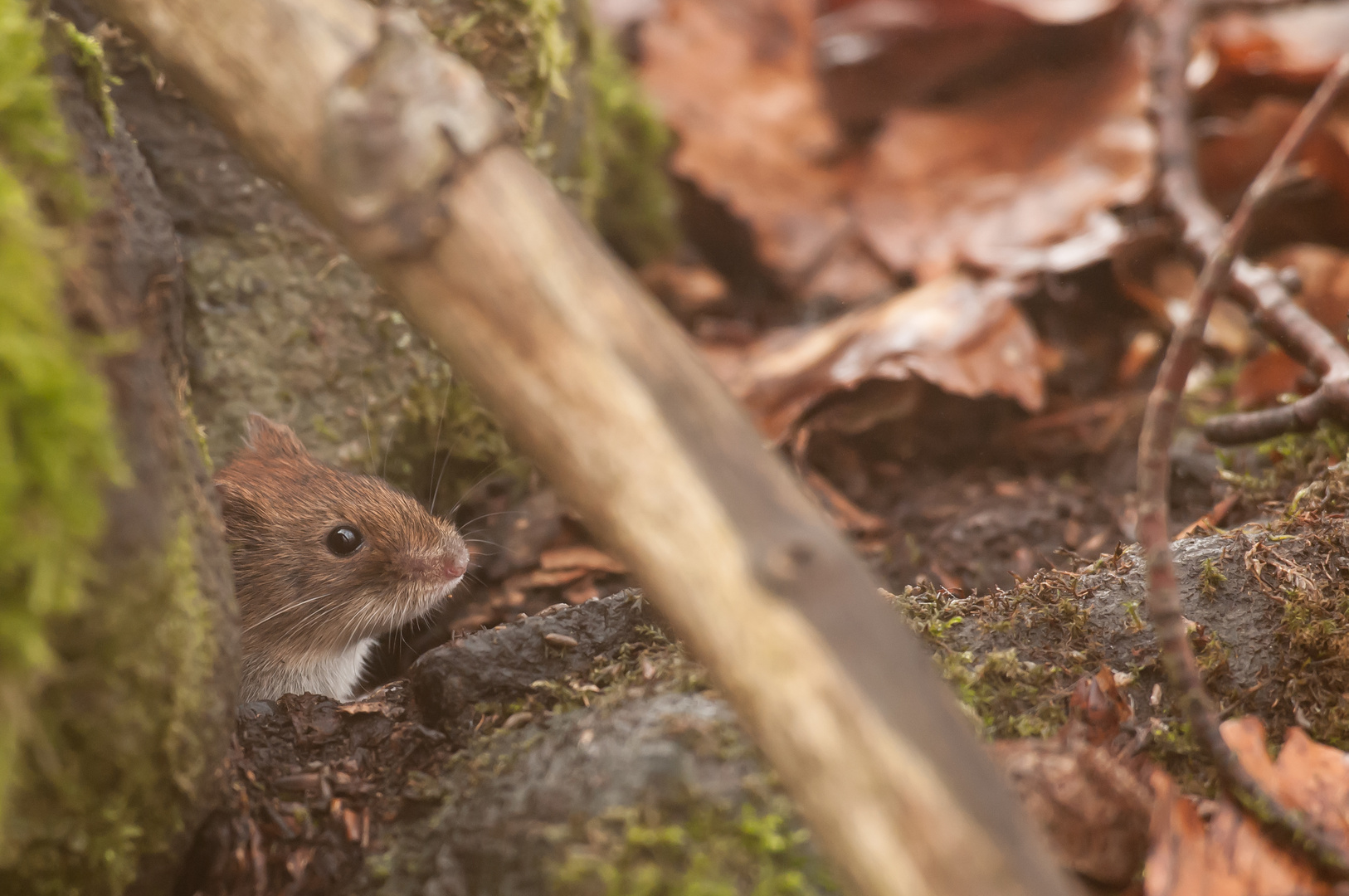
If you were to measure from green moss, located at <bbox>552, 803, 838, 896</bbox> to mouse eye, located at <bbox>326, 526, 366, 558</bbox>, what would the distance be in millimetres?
1887

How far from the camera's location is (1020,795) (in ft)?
4.99

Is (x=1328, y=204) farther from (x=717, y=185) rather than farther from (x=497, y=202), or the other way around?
(x=497, y=202)

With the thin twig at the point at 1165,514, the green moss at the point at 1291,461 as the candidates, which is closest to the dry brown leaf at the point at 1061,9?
the green moss at the point at 1291,461

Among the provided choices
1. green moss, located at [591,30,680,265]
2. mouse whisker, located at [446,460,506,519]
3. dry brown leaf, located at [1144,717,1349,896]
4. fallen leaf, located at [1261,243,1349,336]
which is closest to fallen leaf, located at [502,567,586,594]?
mouse whisker, located at [446,460,506,519]

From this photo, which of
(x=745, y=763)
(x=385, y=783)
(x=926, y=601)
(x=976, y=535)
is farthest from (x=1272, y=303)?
(x=385, y=783)

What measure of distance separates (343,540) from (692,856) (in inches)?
80.8

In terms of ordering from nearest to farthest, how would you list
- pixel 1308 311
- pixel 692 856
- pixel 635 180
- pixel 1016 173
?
1. pixel 692 856
2. pixel 1308 311
3. pixel 1016 173
4. pixel 635 180

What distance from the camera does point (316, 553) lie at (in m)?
3.16

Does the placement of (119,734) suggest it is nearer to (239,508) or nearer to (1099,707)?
(1099,707)

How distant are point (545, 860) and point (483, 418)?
2.21 metres

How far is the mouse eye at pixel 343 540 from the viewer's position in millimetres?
3146

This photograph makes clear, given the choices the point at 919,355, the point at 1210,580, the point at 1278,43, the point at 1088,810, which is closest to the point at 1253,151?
the point at 1278,43

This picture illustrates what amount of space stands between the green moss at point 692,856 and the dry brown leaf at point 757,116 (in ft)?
12.4

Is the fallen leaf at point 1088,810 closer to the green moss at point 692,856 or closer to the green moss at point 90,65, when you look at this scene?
the green moss at point 692,856
